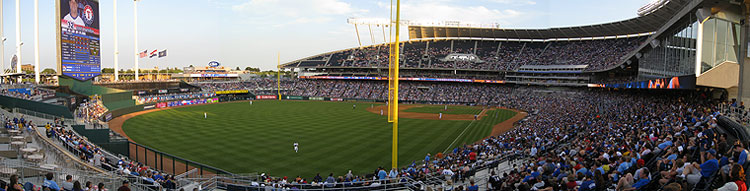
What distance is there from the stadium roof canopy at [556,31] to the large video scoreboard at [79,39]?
46.6 metres

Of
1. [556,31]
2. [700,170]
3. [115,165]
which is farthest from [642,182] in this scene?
[556,31]

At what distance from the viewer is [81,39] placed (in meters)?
35.0

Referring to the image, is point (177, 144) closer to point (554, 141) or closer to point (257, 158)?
point (257, 158)

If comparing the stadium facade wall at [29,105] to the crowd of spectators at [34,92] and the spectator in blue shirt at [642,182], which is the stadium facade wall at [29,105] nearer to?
the crowd of spectators at [34,92]

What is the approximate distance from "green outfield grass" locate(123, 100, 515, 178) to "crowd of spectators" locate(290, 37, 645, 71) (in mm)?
23841

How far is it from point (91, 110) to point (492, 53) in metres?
59.1

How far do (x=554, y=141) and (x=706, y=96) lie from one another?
30.3ft

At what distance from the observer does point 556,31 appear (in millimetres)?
62000

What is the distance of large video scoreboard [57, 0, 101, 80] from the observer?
3269cm

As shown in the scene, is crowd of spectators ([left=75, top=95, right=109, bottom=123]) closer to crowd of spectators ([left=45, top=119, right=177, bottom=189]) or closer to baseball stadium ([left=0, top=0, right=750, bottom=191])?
baseball stadium ([left=0, top=0, right=750, bottom=191])

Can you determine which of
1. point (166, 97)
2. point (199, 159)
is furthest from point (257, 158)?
point (166, 97)

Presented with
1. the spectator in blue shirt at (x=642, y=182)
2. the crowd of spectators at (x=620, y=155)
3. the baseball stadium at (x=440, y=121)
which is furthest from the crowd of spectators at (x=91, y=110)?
the spectator in blue shirt at (x=642, y=182)

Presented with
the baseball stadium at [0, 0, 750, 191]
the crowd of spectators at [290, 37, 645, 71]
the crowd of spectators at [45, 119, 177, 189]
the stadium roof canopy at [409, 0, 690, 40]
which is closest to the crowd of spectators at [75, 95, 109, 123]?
the baseball stadium at [0, 0, 750, 191]

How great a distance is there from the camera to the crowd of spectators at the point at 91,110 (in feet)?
90.7
